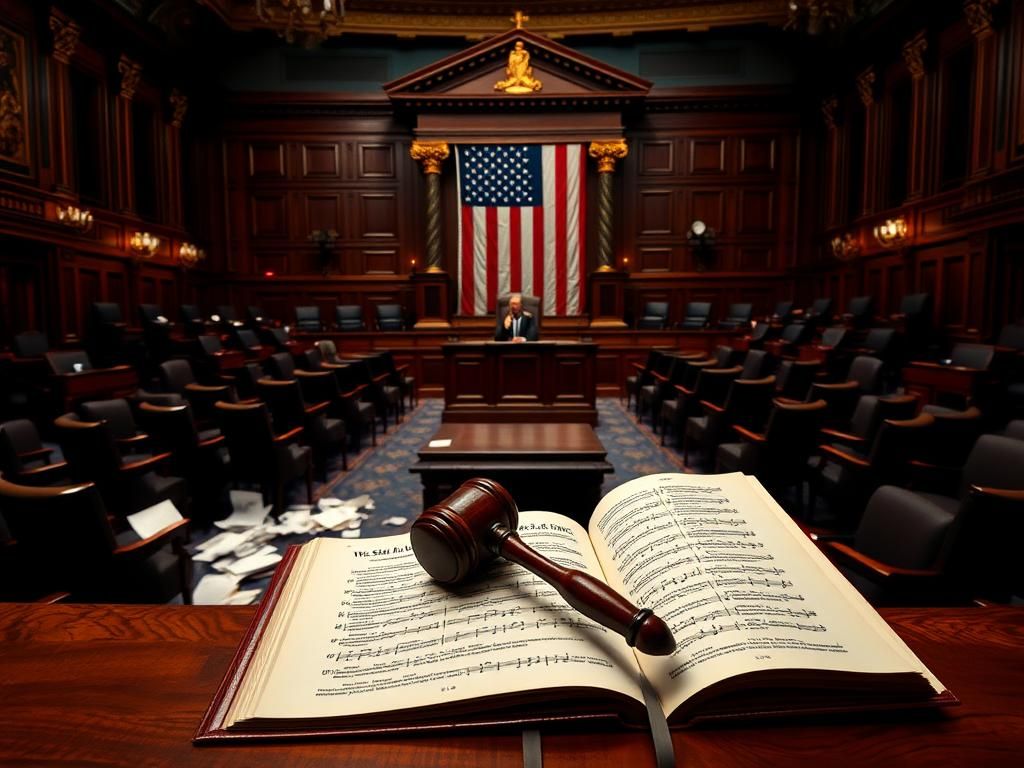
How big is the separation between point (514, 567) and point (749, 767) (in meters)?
0.34

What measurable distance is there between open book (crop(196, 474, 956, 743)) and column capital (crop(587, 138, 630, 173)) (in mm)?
11279

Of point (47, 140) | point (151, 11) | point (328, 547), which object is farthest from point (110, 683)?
point (151, 11)

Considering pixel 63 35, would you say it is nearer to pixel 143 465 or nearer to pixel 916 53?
pixel 143 465

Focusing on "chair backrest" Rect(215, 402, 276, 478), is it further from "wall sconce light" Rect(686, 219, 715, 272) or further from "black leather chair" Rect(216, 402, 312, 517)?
"wall sconce light" Rect(686, 219, 715, 272)

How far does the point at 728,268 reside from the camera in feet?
39.8

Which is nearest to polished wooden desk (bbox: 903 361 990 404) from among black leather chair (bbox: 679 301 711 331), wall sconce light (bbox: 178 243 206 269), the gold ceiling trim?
black leather chair (bbox: 679 301 711 331)

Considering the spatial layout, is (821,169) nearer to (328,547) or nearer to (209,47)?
(209,47)

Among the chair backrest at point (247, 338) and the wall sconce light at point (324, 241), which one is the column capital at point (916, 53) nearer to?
the wall sconce light at point (324, 241)

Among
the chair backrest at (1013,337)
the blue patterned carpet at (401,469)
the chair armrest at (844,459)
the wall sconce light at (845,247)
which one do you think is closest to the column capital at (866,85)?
the wall sconce light at (845,247)

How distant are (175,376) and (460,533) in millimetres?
4807

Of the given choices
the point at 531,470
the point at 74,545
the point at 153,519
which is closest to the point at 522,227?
the point at 531,470

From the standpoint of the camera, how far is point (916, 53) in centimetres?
847

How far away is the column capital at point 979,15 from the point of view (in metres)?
7.15

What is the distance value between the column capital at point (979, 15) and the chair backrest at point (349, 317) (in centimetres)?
1011
